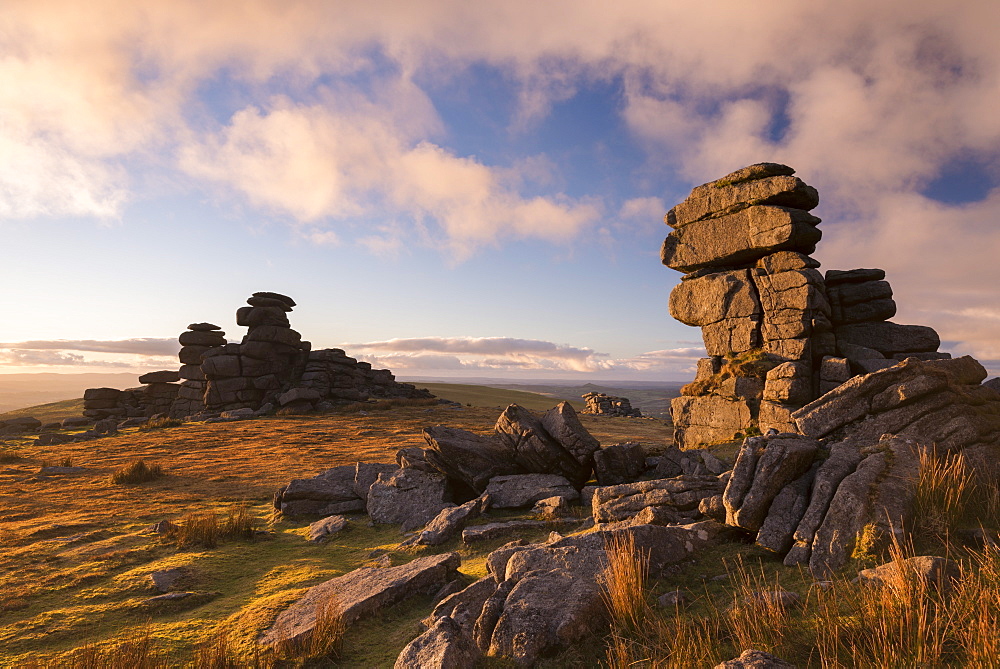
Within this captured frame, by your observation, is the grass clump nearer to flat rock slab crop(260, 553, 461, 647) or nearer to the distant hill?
flat rock slab crop(260, 553, 461, 647)

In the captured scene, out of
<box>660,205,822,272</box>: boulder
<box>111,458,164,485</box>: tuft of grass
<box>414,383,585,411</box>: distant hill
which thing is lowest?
<box>414,383,585,411</box>: distant hill

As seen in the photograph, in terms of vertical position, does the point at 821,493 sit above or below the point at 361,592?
above

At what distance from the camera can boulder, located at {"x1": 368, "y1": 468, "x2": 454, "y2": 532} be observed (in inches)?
459

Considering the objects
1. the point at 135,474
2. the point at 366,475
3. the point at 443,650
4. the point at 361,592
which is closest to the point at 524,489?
the point at 366,475

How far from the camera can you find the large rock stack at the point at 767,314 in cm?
1730

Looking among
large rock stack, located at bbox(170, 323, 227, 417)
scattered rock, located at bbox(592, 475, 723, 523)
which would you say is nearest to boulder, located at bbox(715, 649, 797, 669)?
scattered rock, located at bbox(592, 475, 723, 523)

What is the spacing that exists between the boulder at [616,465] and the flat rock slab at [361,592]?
241 inches

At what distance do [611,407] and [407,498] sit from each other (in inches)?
1925

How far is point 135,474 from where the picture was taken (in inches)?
701

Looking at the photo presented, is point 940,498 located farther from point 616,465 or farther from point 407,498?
point 407,498

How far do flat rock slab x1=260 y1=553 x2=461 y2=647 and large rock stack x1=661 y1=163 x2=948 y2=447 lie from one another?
1352cm

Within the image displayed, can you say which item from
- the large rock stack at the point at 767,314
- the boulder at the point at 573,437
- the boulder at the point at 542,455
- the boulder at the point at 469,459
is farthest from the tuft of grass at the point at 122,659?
the large rock stack at the point at 767,314

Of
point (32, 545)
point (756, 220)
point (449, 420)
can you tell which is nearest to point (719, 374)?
point (756, 220)

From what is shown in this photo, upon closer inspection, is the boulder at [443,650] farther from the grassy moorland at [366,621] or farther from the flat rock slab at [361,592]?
the flat rock slab at [361,592]
